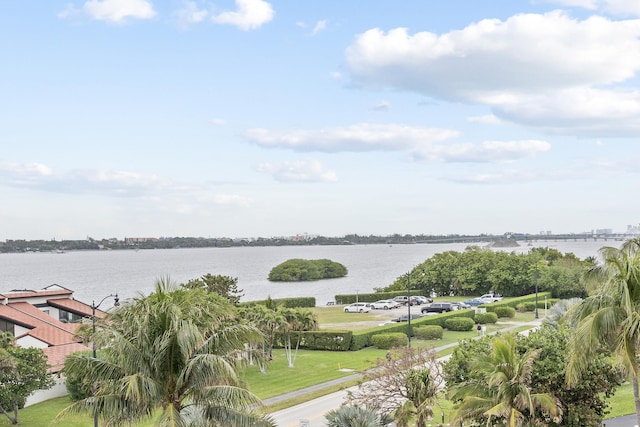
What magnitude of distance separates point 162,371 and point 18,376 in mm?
18191

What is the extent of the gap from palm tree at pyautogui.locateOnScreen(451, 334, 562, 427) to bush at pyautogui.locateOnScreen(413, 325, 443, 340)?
35.3 meters

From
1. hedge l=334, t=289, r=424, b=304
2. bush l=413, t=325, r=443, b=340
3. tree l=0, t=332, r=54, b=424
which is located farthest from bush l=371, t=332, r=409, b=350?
hedge l=334, t=289, r=424, b=304

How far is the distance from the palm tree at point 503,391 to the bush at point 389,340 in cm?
3125

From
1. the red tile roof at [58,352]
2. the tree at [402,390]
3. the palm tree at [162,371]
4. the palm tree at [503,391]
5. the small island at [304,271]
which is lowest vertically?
the small island at [304,271]

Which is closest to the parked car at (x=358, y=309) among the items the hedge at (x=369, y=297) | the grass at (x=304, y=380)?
the hedge at (x=369, y=297)

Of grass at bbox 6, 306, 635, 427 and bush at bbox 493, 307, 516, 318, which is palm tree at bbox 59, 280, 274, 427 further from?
bush at bbox 493, 307, 516, 318

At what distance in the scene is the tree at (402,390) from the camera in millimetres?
23500

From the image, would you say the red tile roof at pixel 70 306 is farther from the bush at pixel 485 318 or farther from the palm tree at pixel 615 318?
the palm tree at pixel 615 318

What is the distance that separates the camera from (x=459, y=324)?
5912 centimetres

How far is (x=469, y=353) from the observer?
22953 mm

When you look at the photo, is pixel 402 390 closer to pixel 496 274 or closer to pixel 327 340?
pixel 327 340

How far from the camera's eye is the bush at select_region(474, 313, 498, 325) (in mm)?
62481

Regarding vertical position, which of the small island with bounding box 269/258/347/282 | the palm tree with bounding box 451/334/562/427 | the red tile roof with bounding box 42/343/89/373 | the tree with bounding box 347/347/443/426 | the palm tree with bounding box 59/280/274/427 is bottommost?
the small island with bounding box 269/258/347/282

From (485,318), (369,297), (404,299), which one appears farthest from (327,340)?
(369,297)
